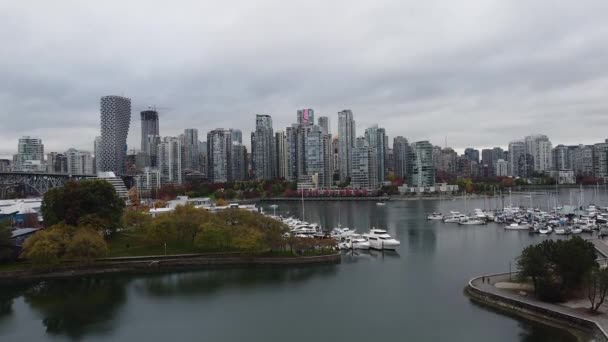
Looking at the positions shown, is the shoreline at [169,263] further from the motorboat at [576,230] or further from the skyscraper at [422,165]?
the skyscraper at [422,165]

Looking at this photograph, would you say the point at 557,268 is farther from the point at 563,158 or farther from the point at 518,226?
the point at 563,158

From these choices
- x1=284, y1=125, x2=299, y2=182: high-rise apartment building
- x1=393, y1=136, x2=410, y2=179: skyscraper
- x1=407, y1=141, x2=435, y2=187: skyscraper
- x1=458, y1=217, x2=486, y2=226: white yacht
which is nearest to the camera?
x1=458, y1=217, x2=486, y2=226: white yacht

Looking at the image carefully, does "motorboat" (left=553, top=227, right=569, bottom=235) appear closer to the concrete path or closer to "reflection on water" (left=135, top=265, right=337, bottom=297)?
the concrete path

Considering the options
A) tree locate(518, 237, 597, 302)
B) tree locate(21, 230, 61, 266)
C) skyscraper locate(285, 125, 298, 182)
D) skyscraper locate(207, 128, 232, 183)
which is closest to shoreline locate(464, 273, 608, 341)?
tree locate(518, 237, 597, 302)

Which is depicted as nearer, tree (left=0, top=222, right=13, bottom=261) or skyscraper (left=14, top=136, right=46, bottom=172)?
tree (left=0, top=222, right=13, bottom=261)

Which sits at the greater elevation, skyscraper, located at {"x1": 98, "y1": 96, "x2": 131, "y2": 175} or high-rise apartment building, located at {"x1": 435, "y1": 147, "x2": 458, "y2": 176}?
skyscraper, located at {"x1": 98, "y1": 96, "x2": 131, "y2": 175}

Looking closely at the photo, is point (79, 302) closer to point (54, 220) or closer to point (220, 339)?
point (220, 339)

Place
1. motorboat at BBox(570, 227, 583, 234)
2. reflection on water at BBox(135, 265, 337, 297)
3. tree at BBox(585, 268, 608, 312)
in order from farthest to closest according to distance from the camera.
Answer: motorboat at BBox(570, 227, 583, 234)
reflection on water at BBox(135, 265, 337, 297)
tree at BBox(585, 268, 608, 312)

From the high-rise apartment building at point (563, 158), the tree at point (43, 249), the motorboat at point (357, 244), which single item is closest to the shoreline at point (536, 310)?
the motorboat at point (357, 244)
